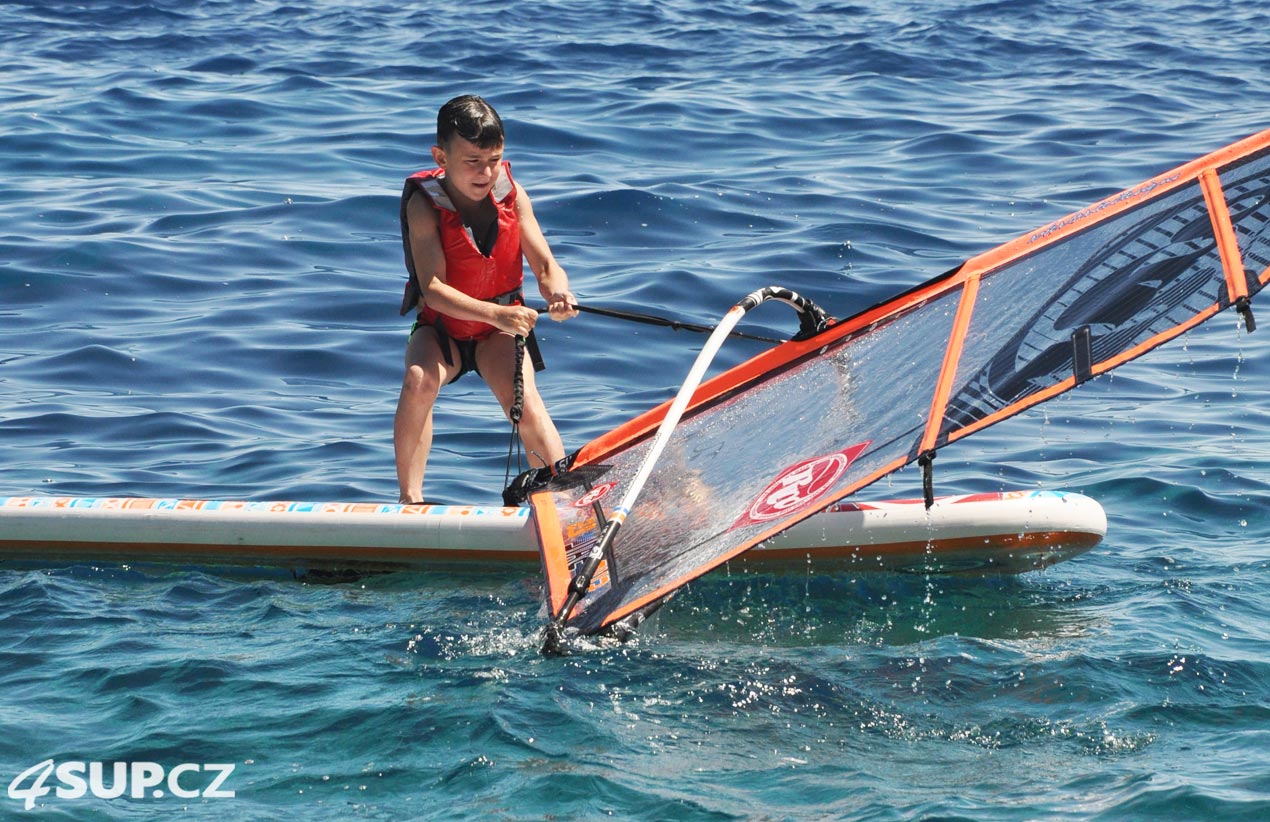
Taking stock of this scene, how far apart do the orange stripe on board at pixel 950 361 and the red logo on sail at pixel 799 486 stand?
12.0 inches

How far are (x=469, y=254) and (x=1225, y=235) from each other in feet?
10.4

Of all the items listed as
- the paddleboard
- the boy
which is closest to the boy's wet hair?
the boy

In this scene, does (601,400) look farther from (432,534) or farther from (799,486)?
(799,486)

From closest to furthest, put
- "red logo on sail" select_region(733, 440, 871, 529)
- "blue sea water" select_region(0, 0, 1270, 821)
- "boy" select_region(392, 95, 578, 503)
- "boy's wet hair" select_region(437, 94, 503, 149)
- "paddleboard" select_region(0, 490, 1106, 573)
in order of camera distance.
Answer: "blue sea water" select_region(0, 0, 1270, 821)
"red logo on sail" select_region(733, 440, 871, 529)
"boy's wet hair" select_region(437, 94, 503, 149)
"boy" select_region(392, 95, 578, 503)
"paddleboard" select_region(0, 490, 1106, 573)

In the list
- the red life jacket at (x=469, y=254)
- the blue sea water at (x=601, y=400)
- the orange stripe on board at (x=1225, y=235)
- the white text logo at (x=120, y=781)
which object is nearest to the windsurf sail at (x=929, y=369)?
the orange stripe on board at (x=1225, y=235)

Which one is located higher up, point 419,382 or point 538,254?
point 538,254

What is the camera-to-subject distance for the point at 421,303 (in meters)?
7.00

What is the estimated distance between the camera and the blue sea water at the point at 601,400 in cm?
495

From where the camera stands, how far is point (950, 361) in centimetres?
569

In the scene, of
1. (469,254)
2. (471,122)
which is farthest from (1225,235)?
(469,254)

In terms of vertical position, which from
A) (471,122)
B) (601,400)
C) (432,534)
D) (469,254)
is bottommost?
(601,400)

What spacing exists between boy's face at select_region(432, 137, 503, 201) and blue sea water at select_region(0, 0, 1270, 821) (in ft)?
5.80

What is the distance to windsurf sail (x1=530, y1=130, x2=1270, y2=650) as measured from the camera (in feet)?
17.9

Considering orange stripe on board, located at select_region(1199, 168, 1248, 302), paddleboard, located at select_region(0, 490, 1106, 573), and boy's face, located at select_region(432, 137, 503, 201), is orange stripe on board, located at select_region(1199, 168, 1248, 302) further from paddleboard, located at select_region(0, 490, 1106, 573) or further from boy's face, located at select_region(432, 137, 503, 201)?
boy's face, located at select_region(432, 137, 503, 201)
